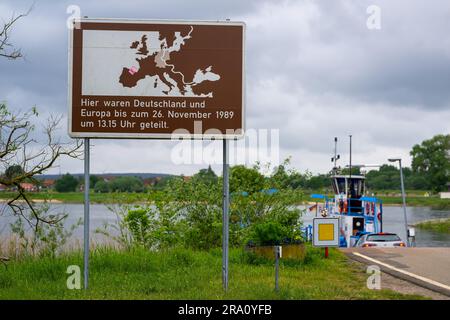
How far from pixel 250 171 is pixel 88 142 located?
9444 mm

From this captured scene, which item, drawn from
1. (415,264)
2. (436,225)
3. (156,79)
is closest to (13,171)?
(156,79)

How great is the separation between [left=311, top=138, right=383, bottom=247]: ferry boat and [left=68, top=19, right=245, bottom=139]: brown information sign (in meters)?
23.1

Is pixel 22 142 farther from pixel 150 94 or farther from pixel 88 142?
pixel 150 94

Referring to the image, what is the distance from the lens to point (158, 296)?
9.73m

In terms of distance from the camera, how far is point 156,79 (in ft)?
35.3

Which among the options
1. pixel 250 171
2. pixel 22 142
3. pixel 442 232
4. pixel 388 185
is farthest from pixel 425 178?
pixel 22 142

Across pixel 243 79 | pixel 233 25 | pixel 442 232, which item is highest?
pixel 233 25

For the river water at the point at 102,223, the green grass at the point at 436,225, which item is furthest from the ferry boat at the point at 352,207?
the green grass at the point at 436,225

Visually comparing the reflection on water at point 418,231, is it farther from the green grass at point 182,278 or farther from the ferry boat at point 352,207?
the green grass at point 182,278

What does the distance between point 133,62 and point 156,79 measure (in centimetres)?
46

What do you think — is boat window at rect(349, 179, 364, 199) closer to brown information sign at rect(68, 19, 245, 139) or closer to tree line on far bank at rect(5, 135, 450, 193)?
tree line on far bank at rect(5, 135, 450, 193)

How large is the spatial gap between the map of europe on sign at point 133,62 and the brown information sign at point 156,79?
16 mm

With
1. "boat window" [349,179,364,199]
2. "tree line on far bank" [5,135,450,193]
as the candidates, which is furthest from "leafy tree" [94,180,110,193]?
"boat window" [349,179,364,199]

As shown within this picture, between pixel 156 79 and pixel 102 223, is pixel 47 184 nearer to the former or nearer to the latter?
pixel 156 79
